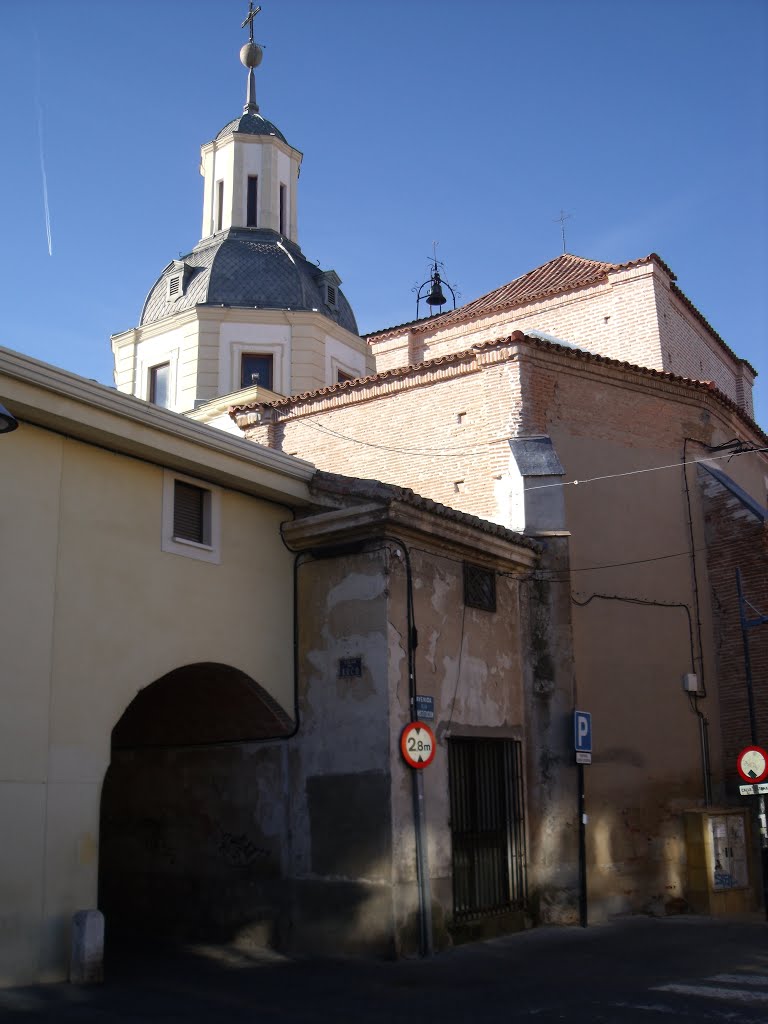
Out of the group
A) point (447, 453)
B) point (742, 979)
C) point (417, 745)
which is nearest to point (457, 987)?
point (742, 979)

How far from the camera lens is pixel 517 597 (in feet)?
44.9

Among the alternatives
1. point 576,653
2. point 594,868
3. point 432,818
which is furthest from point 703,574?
point 432,818

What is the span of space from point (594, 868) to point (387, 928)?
12.7ft

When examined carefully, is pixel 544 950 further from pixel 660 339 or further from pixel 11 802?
pixel 660 339

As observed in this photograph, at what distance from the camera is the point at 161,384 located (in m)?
26.5

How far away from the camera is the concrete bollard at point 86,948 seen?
898 centimetres

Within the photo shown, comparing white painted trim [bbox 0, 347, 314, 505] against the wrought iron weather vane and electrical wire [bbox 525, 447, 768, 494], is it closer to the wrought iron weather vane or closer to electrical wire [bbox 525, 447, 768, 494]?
electrical wire [bbox 525, 447, 768, 494]

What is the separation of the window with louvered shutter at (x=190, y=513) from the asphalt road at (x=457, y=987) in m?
4.30

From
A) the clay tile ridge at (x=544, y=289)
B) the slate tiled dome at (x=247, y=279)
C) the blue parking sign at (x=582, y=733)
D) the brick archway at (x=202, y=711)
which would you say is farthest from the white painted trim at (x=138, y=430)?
the slate tiled dome at (x=247, y=279)

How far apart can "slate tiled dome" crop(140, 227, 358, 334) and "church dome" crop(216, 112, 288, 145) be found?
3062 mm

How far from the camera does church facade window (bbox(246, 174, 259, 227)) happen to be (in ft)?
94.6

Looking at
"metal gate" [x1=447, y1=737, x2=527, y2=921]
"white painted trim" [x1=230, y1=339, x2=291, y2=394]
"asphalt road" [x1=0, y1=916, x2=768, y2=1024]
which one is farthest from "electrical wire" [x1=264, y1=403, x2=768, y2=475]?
"white painted trim" [x1=230, y1=339, x2=291, y2=394]

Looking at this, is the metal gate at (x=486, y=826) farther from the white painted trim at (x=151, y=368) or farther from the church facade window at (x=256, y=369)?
the white painted trim at (x=151, y=368)

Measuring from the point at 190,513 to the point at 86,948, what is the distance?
435cm
